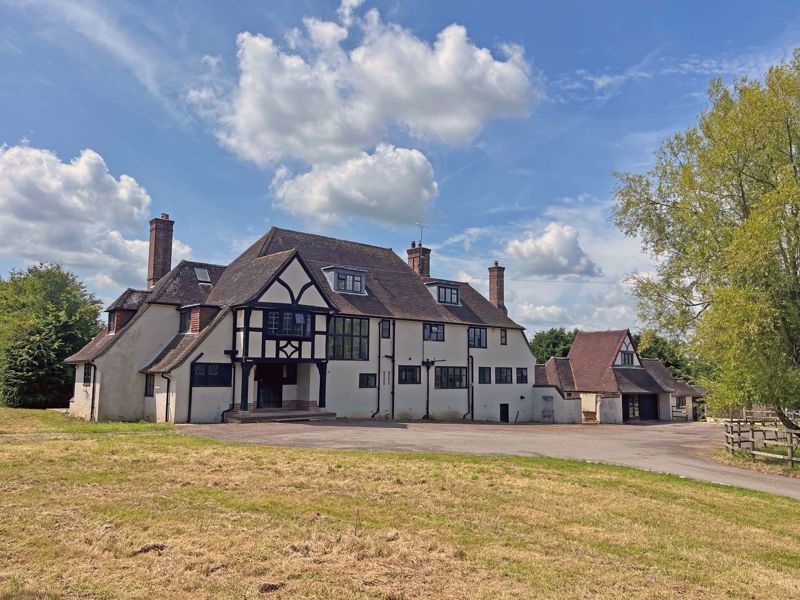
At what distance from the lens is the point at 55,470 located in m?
12.3

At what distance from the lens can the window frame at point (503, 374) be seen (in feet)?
136

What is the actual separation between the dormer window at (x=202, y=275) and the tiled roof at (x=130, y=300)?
271 cm

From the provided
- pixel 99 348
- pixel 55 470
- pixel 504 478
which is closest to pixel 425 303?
pixel 99 348

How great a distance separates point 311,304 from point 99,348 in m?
11.1

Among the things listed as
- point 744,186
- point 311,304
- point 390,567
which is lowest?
point 390,567

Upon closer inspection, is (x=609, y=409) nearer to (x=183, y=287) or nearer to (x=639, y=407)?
(x=639, y=407)

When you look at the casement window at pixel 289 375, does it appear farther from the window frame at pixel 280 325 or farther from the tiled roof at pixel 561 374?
the tiled roof at pixel 561 374

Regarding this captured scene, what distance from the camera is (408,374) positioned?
35.9m

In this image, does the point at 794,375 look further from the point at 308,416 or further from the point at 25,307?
the point at 25,307

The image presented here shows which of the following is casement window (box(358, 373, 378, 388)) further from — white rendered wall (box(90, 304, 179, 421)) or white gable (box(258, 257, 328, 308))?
white rendered wall (box(90, 304, 179, 421))

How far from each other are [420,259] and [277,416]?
18.5 meters

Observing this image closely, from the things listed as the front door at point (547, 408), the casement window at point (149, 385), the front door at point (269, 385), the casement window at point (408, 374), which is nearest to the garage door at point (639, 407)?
the front door at point (547, 408)

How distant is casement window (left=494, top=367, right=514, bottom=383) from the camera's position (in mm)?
41344

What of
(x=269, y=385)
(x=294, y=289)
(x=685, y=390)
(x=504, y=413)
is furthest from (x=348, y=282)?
(x=685, y=390)
